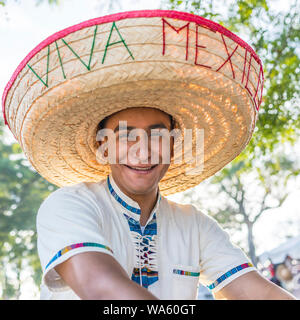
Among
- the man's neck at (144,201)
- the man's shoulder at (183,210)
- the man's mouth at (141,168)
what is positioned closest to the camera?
the man's mouth at (141,168)

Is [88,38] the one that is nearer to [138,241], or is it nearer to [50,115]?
[50,115]

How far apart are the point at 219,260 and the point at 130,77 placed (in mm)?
1193

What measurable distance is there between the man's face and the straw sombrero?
0.08m

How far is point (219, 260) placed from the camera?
217cm

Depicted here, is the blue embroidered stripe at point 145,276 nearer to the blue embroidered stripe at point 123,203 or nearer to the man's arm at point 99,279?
the blue embroidered stripe at point 123,203

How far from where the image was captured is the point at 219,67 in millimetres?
1638

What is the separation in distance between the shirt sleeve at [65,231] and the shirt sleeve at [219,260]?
68 centimetres

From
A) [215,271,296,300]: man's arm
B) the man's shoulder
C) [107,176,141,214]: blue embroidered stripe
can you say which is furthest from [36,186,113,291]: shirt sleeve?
[215,271,296,300]: man's arm

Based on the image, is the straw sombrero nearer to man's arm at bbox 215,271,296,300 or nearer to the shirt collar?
the shirt collar

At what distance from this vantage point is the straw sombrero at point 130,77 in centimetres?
152

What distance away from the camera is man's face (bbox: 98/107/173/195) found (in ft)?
6.58

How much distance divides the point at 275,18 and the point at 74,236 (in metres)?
3.50

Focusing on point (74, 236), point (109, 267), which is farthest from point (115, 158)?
point (109, 267)

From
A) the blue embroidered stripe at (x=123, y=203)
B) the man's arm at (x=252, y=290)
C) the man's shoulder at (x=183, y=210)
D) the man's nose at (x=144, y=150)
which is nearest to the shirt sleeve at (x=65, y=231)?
the blue embroidered stripe at (x=123, y=203)
